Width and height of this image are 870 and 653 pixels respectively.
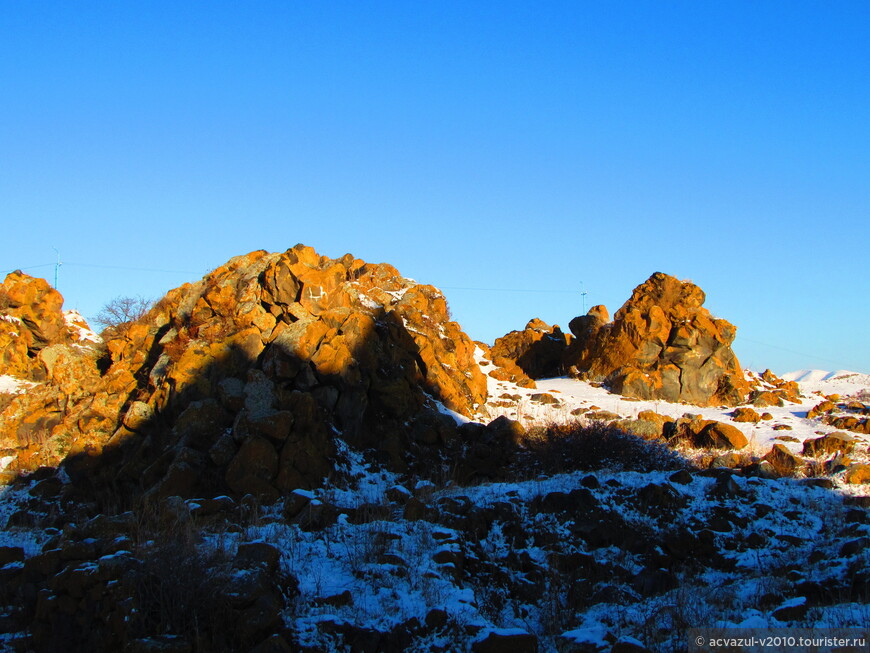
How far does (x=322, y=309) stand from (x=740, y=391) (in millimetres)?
17994

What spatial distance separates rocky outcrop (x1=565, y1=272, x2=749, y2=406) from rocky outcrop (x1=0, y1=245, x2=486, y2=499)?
8.96 metres

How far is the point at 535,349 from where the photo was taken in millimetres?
34312

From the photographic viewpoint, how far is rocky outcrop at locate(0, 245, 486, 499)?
46.1ft

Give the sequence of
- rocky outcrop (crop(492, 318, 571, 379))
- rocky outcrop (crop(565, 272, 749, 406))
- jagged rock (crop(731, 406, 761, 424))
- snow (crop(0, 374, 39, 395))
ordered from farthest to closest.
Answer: rocky outcrop (crop(492, 318, 571, 379)), rocky outcrop (crop(565, 272, 749, 406)), snow (crop(0, 374, 39, 395)), jagged rock (crop(731, 406, 761, 424))

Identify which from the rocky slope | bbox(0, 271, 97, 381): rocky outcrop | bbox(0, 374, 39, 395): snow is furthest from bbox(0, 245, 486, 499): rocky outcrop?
bbox(0, 271, 97, 381): rocky outcrop

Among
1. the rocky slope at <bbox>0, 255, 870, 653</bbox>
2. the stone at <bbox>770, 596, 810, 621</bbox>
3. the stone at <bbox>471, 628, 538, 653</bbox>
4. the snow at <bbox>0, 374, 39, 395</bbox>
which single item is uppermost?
the snow at <bbox>0, 374, 39, 395</bbox>

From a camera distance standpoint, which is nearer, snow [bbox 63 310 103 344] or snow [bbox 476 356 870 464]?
snow [bbox 476 356 870 464]

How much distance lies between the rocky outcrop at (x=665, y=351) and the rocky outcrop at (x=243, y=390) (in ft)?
29.4

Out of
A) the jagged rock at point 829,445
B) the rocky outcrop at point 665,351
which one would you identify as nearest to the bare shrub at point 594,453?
the jagged rock at point 829,445

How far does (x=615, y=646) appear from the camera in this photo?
22.1ft

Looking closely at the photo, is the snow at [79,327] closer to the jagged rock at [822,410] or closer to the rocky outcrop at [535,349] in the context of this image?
the rocky outcrop at [535,349]

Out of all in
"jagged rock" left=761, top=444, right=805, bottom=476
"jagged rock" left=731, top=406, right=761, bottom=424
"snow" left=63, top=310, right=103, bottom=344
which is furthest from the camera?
"snow" left=63, top=310, right=103, bottom=344

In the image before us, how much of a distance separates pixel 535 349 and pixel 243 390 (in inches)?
823

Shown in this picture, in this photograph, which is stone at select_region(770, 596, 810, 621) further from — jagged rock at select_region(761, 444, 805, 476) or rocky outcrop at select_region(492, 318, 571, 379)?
rocky outcrop at select_region(492, 318, 571, 379)
